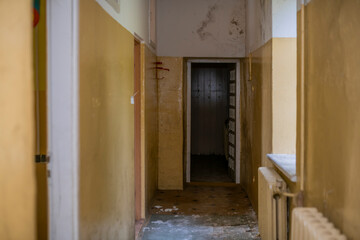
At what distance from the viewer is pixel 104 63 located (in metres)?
2.78

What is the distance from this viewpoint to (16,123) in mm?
1588

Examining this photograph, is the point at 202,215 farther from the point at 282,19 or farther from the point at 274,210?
the point at 282,19

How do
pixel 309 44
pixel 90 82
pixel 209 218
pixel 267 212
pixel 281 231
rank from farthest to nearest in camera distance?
pixel 209 218 < pixel 267 212 < pixel 281 231 < pixel 90 82 < pixel 309 44

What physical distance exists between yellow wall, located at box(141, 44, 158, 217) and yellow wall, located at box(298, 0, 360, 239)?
9.22 feet

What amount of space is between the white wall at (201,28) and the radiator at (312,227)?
4684 millimetres

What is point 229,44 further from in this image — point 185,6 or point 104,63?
point 104,63

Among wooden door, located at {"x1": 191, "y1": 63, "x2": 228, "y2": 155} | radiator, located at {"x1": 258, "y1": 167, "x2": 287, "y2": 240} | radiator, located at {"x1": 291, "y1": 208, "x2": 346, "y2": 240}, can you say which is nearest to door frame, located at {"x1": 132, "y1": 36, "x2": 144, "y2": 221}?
radiator, located at {"x1": 258, "y1": 167, "x2": 287, "y2": 240}

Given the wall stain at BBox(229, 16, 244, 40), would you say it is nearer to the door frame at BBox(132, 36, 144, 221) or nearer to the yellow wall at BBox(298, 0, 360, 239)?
the door frame at BBox(132, 36, 144, 221)

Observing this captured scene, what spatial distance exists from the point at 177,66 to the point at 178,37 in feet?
1.64

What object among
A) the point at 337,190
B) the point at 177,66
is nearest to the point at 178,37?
the point at 177,66

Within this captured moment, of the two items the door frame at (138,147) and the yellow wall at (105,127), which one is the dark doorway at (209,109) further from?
the yellow wall at (105,127)

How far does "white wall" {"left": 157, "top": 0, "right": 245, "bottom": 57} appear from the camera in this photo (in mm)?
6418

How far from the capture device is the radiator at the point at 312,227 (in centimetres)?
166

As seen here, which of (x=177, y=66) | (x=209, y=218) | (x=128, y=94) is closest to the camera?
(x=128, y=94)
